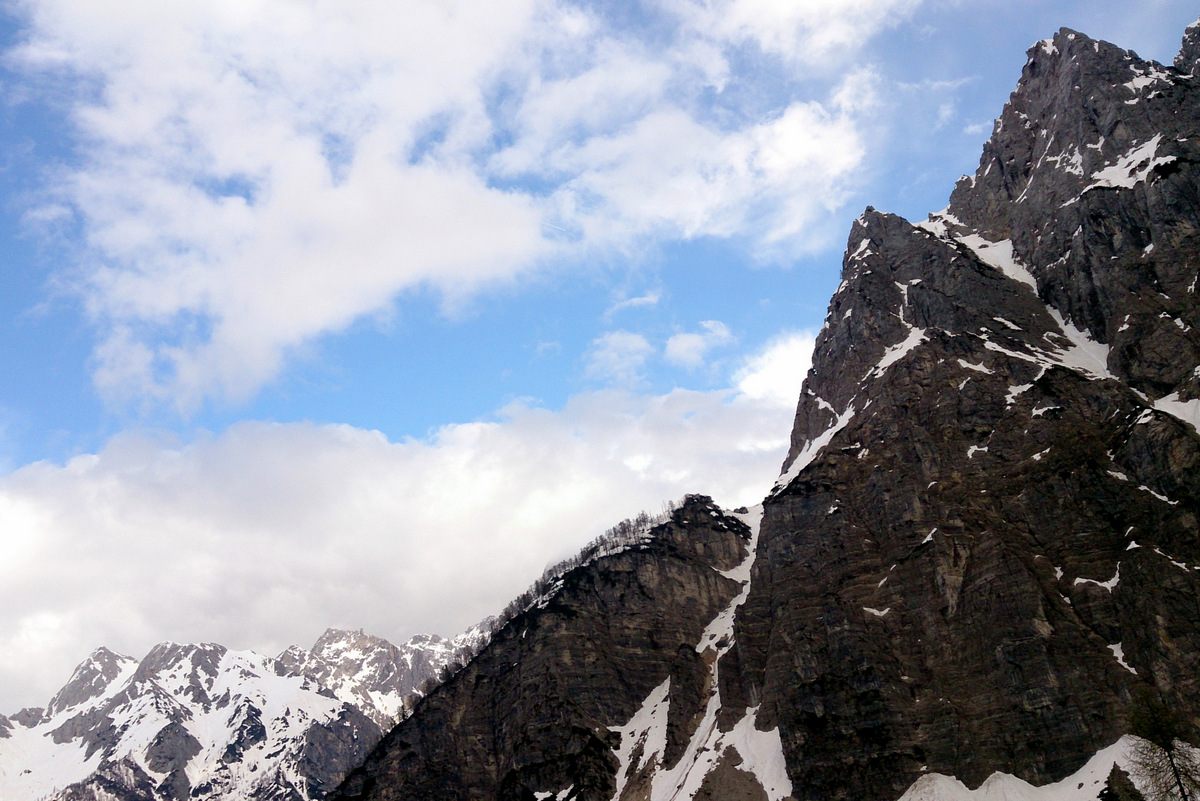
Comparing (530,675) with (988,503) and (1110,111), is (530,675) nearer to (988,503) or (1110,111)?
(988,503)

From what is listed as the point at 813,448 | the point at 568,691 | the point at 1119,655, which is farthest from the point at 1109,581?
the point at 568,691

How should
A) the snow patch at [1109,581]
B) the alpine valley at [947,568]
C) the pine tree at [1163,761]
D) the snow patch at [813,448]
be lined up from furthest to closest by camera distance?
the snow patch at [813,448], the snow patch at [1109,581], the alpine valley at [947,568], the pine tree at [1163,761]

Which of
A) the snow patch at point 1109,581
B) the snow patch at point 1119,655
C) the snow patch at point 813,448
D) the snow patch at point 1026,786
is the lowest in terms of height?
the snow patch at point 1026,786

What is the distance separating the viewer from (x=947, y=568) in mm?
122250

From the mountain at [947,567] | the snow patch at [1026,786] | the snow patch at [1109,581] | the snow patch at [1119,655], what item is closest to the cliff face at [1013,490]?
the snow patch at [1109,581]

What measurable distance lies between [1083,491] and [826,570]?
40.0 m

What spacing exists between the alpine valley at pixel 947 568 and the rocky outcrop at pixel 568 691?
1.90 ft

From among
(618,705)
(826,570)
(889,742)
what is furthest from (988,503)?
(618,705)

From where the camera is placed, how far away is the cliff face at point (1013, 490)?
344 feet

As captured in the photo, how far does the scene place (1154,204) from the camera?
14512 cm

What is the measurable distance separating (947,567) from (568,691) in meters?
78.6

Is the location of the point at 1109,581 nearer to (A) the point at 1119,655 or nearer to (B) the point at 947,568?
(A) the point at 1119,655

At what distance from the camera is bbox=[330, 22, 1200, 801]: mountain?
10600 cm

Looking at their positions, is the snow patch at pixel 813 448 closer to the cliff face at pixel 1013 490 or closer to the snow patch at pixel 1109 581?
the cliff face at pixel 1013 490
